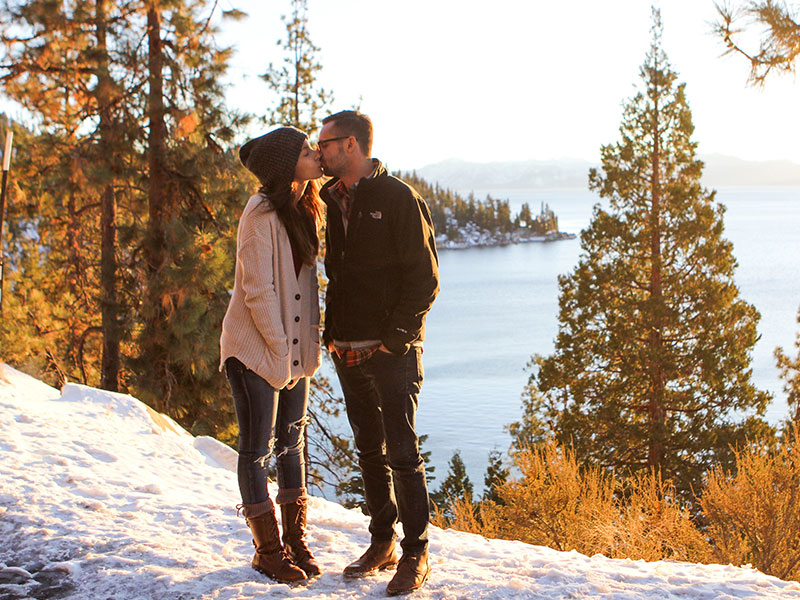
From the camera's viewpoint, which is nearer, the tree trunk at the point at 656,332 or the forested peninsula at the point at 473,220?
the tree trunk at the point at 656,332

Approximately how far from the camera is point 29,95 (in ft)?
33.4

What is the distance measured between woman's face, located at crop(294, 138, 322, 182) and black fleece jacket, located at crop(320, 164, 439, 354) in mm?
138

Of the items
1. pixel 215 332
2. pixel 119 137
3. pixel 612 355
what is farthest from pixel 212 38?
pixel 612 355

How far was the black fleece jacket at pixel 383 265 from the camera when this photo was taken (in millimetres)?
2785

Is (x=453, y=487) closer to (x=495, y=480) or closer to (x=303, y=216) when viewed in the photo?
(x=495, y=480)

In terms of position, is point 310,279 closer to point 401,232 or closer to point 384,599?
point 401,232

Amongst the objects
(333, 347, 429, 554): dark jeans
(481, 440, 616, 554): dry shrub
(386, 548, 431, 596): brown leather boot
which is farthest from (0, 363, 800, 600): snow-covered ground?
(481, 440, 616, 554): dry shrub

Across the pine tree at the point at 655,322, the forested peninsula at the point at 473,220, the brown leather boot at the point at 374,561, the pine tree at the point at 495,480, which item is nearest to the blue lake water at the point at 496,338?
the pine tree at the point at 655,322

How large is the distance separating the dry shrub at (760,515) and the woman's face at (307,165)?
4819mm

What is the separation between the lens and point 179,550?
10.8 feet

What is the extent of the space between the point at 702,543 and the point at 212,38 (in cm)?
848

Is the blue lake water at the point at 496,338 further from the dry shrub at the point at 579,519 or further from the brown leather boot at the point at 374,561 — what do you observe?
the brown leather boot at the point at 374,561

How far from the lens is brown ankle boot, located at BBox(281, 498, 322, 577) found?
3088 millimetres

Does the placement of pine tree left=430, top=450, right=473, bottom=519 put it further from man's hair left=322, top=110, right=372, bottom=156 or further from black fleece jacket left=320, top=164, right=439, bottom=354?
man's hair left=322, top=110, right=372, bottom=156
